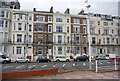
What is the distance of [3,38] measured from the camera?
101 feet

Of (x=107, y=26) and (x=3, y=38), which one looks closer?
(x=3, y=38)

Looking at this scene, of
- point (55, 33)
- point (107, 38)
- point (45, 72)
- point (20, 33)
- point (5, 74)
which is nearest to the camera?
point (5, 74)

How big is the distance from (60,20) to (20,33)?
1274 cm

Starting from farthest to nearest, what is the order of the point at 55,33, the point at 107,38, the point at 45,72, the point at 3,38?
the point at 107,38, the point at 55,33, the point at 3,38, the point at 45,72

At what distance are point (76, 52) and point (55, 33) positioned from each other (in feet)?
29.2

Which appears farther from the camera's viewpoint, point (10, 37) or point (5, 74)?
point (10, 37)

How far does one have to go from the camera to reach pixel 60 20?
1454 inches

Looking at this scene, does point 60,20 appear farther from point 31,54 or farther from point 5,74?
point 5,74

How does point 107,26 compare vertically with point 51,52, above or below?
above

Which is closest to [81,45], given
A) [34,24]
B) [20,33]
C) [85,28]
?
[85,28]

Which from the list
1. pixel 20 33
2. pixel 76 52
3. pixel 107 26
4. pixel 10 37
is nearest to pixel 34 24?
pixel 20 33

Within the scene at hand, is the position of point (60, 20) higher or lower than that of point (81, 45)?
higher

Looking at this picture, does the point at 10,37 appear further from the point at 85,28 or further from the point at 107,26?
the point at 107,26

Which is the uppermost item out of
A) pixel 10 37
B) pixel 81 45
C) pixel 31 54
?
pixel 10 37
